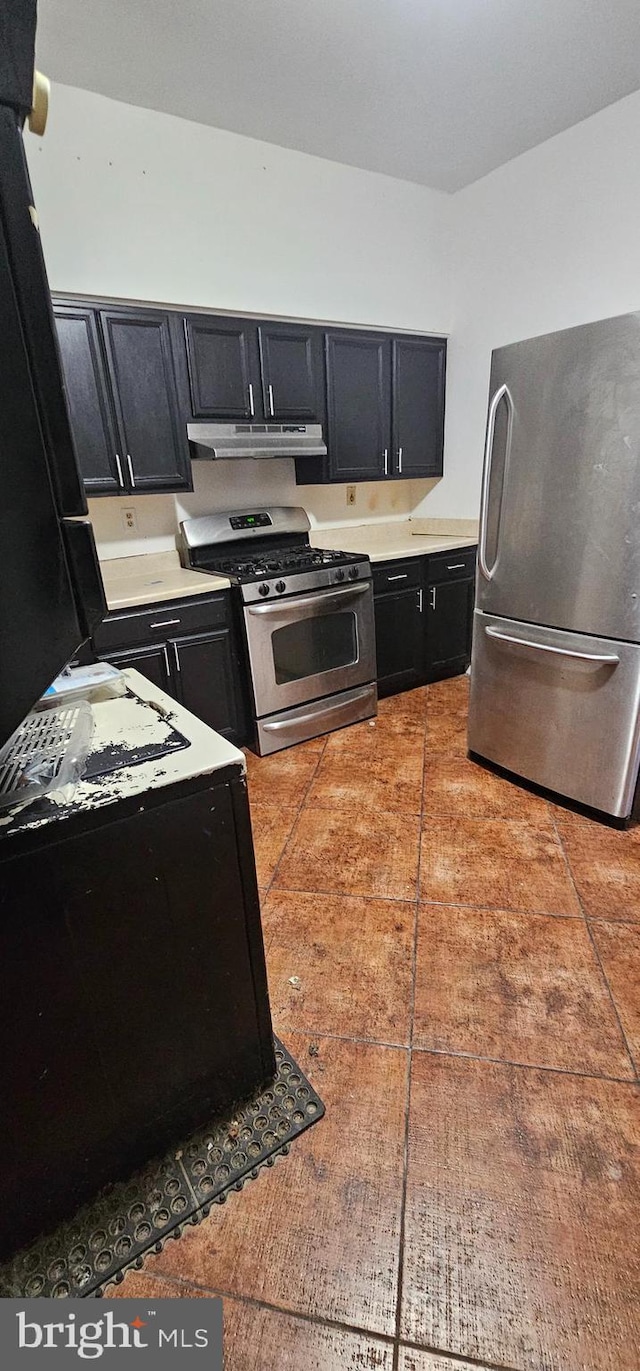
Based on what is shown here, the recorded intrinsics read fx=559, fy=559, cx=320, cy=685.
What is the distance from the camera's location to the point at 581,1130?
3.93 ft

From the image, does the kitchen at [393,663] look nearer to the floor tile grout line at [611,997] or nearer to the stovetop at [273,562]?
the floor tile grout line at [611,997]

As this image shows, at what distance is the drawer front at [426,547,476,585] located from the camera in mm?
3426

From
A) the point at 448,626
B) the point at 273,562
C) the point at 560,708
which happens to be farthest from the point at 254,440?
the point at 560,708

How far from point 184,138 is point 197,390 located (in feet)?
3.61

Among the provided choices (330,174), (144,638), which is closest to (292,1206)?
(144,638)

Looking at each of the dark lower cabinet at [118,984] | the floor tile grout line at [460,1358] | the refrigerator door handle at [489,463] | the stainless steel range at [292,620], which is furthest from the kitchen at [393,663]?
the refrigerator door handle at [489,463]

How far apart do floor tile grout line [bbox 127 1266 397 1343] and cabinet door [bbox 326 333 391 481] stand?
319 centimetres

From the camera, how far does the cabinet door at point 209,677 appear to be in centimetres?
262

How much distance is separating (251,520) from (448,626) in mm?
1418

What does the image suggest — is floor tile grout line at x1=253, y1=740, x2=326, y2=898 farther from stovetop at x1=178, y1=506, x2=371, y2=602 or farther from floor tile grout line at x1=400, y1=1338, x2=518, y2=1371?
floor tile grout line at x1=400, y1=1338, x2=518, y2=1371

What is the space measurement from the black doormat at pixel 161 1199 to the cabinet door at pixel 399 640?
7.82 feet

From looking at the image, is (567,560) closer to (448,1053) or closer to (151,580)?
(448,1053)

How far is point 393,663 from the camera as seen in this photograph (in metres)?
3.44

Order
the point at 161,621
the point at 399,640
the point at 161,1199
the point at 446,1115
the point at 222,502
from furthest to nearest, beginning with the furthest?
the point at 399,640
the point at 222,502
the point at 161,621
the point at 446,1115
the point at 161,1199
